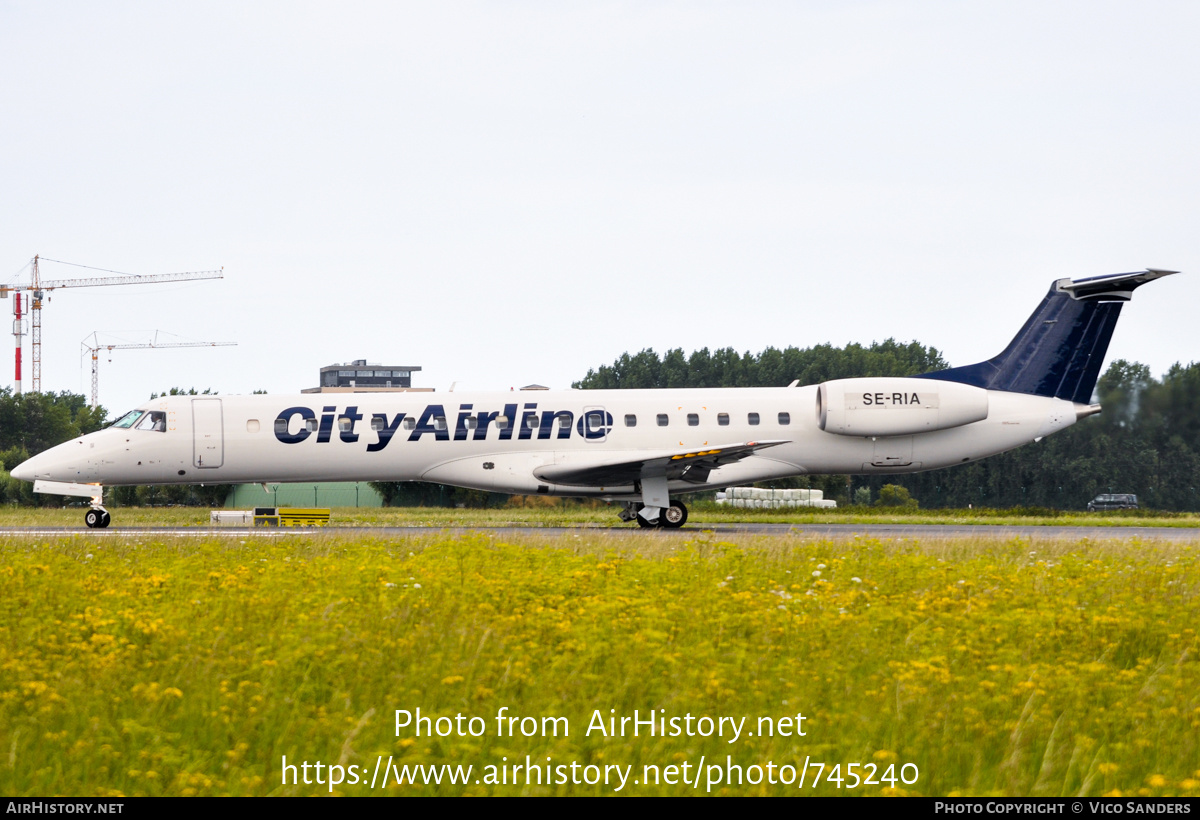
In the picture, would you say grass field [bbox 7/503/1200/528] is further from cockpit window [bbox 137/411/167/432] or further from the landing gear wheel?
cockpit window [bbox 137/411/167/432]

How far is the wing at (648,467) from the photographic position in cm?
2133

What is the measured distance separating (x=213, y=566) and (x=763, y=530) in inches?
571

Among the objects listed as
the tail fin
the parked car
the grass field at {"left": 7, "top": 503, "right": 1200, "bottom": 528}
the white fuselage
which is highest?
the tail fin

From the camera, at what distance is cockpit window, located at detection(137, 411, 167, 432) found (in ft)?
75.5

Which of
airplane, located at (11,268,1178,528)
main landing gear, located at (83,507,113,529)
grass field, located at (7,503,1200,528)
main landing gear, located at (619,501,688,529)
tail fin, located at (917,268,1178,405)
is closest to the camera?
main landing gear, located at (619,501,688,529)

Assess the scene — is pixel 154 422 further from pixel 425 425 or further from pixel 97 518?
pixel 425 425

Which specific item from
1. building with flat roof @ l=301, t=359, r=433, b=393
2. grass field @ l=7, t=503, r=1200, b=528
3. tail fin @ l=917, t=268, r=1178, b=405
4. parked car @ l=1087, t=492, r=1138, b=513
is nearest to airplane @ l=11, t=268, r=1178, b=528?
tail fin @ l=917, t=268, r=1178, b=405

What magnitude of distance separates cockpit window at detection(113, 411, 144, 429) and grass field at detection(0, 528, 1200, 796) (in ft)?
48.6

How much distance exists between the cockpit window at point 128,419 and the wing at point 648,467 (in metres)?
9.08

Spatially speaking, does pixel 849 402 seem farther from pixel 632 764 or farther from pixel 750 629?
pixel 632 764

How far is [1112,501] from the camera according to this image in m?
45.9

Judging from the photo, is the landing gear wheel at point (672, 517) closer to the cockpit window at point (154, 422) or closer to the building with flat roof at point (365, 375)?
the cockpit window at point (154, 422)

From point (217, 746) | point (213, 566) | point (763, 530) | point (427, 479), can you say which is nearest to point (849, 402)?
point (763, 530)

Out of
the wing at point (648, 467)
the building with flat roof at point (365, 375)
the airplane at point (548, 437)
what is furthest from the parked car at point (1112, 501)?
the building with flat roof at point (365, 375)
